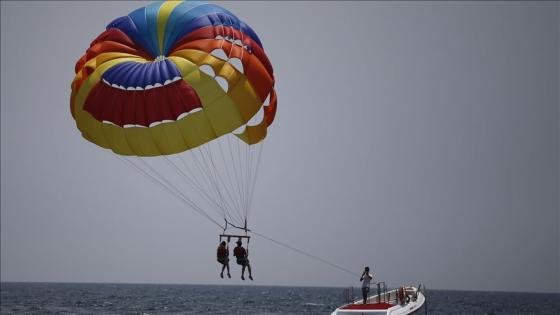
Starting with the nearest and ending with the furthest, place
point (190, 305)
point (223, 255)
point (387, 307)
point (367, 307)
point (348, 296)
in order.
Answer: point (223, 255) < point (367, 307) < point (387, 307) < point (348, 296) < point (190, 305)

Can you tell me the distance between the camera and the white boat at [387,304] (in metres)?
24.6

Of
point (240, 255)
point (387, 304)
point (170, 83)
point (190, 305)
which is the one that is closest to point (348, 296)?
point (387, 304)

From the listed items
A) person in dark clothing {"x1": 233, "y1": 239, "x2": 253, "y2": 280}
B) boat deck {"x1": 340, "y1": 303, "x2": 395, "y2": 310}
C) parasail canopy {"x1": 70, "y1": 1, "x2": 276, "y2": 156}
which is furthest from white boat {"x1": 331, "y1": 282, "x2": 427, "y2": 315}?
parasail canopy {"x1": 70, "y1": 1, "x2": 276, "y2": 156}

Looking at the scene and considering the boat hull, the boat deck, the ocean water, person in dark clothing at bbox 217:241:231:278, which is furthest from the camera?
the ocean water

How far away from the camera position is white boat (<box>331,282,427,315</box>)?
2459 centimetres

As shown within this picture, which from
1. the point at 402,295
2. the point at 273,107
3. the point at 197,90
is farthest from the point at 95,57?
the point at 402,295

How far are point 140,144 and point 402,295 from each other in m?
11.7

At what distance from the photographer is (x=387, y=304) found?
25391 millimetres

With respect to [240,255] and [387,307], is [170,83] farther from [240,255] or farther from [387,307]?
[387,307]

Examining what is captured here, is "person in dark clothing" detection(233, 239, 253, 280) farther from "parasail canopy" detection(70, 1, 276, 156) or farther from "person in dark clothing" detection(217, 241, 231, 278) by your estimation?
"parasail canopy" detection(70, 1, 276, 156)

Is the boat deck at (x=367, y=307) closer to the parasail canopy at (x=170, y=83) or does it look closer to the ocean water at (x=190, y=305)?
the parasail canopy at (x=170, y=83)

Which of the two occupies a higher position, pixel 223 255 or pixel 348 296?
pixel 223 255

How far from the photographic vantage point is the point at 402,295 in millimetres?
28344

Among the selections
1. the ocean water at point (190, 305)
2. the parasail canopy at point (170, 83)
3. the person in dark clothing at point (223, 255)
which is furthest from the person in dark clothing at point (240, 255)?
the ocean water at point (190, 305)
